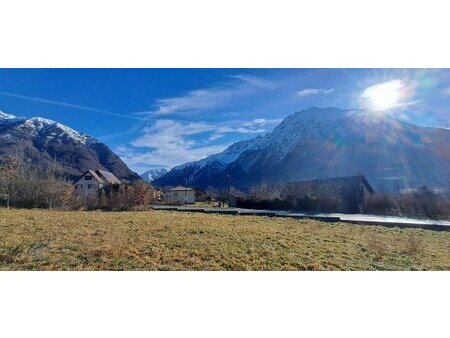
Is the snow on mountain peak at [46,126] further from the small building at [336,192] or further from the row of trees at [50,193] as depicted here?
the small building at [336,192]

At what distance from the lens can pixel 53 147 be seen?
45.4 feet

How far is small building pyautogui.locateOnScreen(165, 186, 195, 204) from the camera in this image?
32000 millimetres

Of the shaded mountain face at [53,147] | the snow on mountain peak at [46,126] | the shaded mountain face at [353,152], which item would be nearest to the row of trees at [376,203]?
the shaded mountain face at [353,152]

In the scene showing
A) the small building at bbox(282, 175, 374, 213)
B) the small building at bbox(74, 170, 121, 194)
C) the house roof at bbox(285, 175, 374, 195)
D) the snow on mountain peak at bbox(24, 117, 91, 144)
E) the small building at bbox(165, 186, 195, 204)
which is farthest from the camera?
the small building at bbox(165, 186, 195, 204)

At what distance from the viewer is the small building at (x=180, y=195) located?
32000 mm

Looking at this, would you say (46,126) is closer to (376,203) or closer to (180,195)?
(376,203)

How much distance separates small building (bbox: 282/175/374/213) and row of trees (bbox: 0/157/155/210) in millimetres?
10249

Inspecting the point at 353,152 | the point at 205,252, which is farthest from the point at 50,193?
the point at 353,152

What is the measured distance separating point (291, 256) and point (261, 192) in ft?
62.8

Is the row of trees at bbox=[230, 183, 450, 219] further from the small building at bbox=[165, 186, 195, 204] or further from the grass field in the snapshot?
the small building at bbox=[165, 186, 195, 204]

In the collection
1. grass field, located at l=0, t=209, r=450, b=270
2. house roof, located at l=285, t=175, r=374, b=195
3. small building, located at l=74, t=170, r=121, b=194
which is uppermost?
small building, located at l=74, t=170, r=121, b=194

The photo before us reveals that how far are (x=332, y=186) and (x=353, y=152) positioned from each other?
5227mm

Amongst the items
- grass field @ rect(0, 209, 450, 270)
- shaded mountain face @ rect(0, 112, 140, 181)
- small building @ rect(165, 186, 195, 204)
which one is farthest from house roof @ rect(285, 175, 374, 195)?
small building @ rect(165, 186, 195, 204)
